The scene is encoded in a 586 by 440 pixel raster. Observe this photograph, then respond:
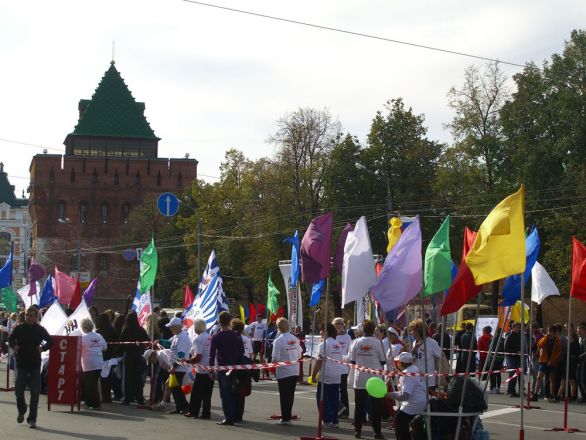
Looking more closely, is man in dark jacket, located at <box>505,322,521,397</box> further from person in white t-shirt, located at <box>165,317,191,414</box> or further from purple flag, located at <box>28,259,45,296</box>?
purple flag, located at <box>28,259,45,296</box>

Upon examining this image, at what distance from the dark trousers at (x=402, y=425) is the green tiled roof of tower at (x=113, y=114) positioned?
9651cm

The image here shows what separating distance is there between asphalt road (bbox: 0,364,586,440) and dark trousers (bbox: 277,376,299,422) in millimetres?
253

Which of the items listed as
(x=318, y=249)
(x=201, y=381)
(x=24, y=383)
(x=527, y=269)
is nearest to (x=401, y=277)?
(x=318, y=249)

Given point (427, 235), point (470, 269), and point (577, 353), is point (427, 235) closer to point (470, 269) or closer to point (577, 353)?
point (577, 353)

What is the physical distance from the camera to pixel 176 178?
106875 millimetres

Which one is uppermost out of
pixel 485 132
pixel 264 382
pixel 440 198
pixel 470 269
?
pixel 485 132

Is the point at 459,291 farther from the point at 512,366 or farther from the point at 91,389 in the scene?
the point at 512,366

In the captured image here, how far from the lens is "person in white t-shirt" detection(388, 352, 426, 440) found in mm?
11617

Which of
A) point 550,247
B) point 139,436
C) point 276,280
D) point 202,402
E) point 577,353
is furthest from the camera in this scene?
point 276,280

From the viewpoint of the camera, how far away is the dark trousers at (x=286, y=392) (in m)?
15.6

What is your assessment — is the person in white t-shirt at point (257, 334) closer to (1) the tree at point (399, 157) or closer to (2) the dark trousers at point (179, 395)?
(2) the dark trousers at point (179, 395)

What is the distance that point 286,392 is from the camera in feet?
51.9

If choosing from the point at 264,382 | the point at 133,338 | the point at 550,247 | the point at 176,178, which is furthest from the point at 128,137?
the point at 133,338

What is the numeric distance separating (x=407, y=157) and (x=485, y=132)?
4507 millimetres
